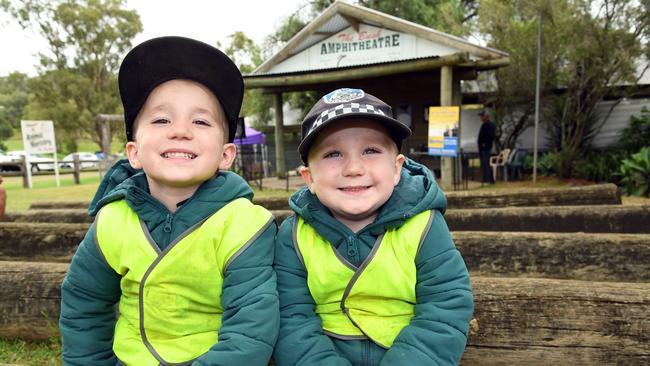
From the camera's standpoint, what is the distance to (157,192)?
164cm

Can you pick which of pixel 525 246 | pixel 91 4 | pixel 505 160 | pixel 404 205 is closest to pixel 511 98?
pixel 505 160

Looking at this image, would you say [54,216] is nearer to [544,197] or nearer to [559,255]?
[559,255]

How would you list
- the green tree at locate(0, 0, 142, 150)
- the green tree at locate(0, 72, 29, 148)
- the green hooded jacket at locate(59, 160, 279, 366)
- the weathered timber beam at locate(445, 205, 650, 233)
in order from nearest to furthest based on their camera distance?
the green hooded jacket at locate(59, 160, 279, 366)
the weathered timber beam at locate(445, 205, 650, 233)
the green tree at locate(0, 0, 142, 150)
the green tree at locate(0, 72, 29, 148)

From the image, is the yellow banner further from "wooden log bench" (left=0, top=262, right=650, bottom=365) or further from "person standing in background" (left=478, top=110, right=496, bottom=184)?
"wooden log bench" (left=0, top=262, right=650, bottom=365)

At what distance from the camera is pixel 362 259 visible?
1.57m

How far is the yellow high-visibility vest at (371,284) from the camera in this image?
4.94 feet

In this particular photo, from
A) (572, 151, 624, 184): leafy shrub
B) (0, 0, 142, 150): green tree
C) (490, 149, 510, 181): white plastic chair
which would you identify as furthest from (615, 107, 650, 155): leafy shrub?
(0, 0, 142, 150): green tree

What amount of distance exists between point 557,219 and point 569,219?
0.08 metres

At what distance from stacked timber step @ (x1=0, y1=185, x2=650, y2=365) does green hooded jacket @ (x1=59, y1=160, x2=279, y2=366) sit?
3.29ft

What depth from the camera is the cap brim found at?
4.85 feet

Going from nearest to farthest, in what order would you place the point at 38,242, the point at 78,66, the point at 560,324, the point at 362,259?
the point at 362,259 → the point at 560,324 → the point at 38,242 → the point at 78,66

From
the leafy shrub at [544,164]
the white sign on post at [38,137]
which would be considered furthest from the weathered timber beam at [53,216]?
the white sign on post at [38,137]

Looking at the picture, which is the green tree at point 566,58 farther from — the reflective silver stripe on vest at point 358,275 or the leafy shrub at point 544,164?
the reflective silver stripe on vest at point 358,275

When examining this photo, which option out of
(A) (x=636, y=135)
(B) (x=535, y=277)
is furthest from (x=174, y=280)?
(A) (x=636, y=135)
